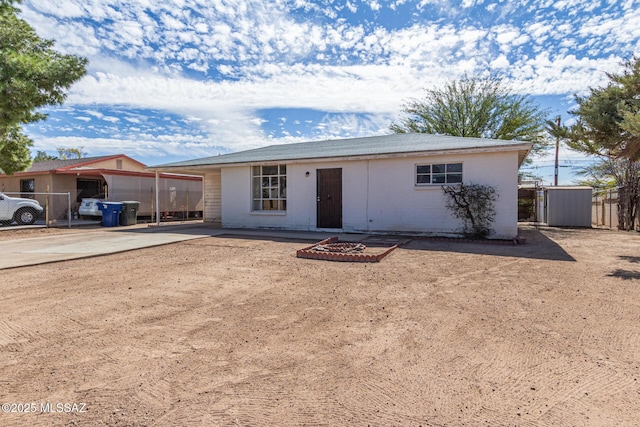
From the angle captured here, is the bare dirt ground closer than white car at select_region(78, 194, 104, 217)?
Yes

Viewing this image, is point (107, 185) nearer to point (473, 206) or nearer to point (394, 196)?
point (394, 196)

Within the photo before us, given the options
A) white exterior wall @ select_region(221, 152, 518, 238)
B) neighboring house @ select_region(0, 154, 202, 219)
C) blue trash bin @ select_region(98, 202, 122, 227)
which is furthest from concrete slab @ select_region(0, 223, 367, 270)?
neighboring house @ select_region(0, 154, 202, 219)

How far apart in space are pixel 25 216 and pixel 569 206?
24559 mm

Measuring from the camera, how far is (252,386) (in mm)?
2615

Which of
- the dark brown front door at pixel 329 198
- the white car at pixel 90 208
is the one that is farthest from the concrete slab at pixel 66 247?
the white car at pixel 90 208

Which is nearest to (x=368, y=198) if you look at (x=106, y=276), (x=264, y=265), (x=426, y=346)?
(x=264, y=265)

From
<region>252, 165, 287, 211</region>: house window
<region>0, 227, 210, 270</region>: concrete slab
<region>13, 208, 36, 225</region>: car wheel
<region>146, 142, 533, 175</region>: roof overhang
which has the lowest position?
<region>0, 227, 210, 270</region>: concrete slab

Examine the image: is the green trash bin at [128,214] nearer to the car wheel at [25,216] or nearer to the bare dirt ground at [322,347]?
the car wheel at [25,216]

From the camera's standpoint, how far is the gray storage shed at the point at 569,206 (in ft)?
54.5

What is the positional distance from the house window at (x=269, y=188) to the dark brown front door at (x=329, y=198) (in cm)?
146

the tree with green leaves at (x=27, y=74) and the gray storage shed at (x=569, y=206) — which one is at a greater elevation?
the tree with green leaves at (x=27, y=74)

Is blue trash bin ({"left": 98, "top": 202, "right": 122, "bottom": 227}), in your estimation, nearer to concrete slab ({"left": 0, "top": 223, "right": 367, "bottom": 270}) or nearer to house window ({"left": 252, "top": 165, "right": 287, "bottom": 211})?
concrete slab ({"left": 0, "top": 223, "right": 367, "bottom": 270})

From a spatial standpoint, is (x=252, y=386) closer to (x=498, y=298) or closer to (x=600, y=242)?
(x=498, y=298)

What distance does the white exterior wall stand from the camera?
10.5 metres
